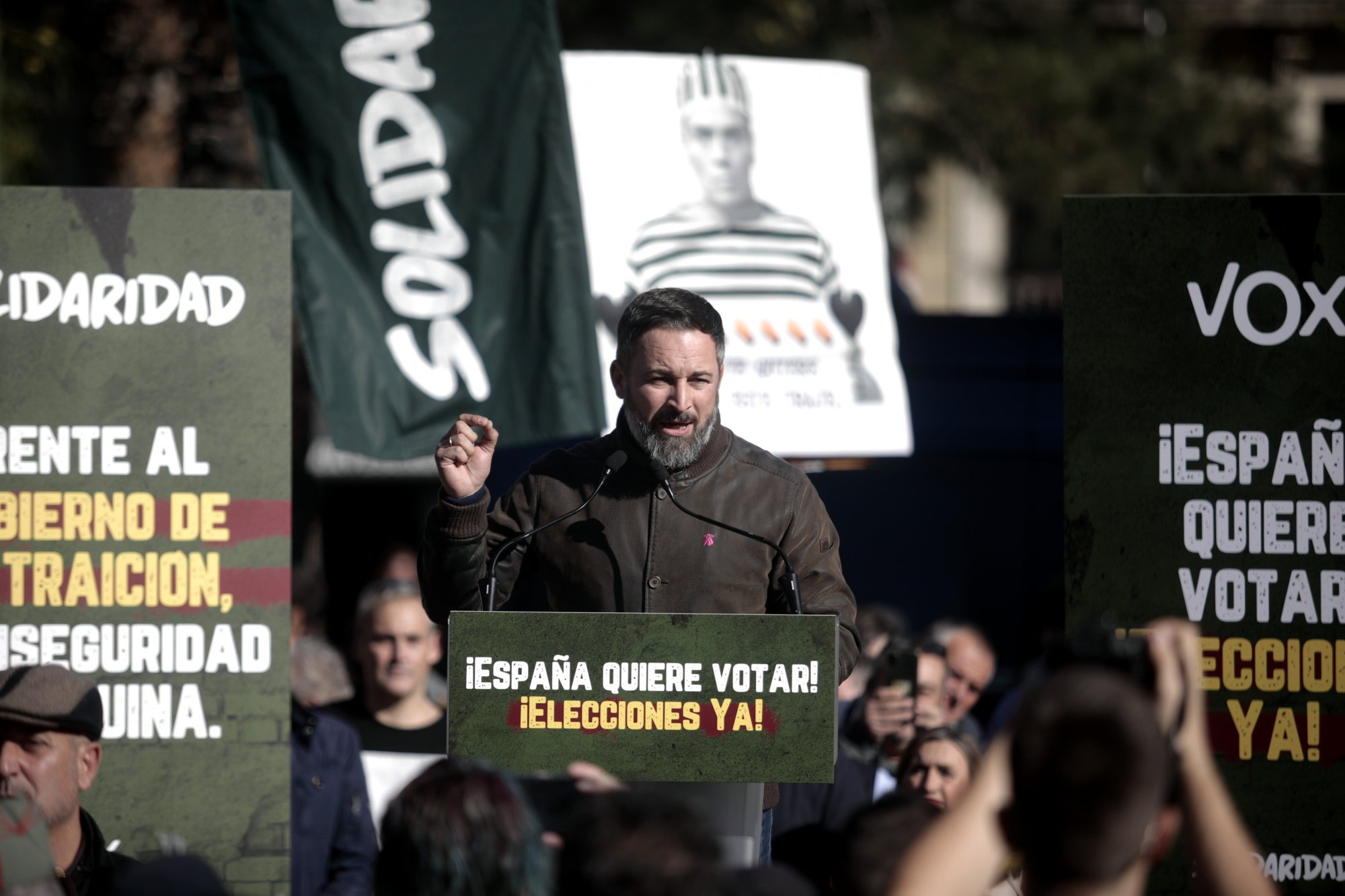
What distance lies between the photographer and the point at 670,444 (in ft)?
12.6

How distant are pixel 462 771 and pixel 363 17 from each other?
422cm

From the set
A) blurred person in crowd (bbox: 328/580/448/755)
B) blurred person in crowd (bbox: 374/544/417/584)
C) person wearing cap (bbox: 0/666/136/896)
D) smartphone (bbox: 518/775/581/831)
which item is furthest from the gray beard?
blurred person in crowd (bbox: 374/544/417/584)

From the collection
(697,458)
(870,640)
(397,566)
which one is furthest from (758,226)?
(397,566)

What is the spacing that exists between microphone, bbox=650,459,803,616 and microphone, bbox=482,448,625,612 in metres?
0.09

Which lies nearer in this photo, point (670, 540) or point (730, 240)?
point (670, 540)

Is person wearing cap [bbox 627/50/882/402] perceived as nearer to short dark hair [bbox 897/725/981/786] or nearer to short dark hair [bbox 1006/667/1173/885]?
short dark hair [bbox 897/725/981/786]

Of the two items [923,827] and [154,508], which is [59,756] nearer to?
[154,508]

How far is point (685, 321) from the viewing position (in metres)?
3.80

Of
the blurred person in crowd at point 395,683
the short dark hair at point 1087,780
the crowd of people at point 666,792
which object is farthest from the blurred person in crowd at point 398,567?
the short dark hair at point 1087,780

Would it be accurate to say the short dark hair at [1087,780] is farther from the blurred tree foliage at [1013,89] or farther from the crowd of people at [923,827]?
the blurred tree foliage at [1013,89]

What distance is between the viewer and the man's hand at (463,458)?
364cm

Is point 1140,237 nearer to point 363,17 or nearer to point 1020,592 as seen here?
point 363,17

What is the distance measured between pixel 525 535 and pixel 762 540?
1.76 feet

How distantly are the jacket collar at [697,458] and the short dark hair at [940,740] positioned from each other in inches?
65.7
